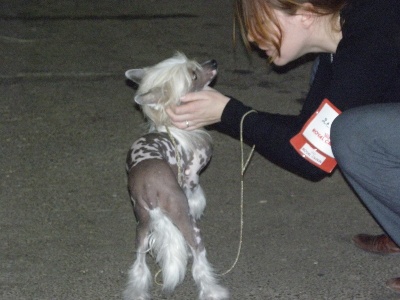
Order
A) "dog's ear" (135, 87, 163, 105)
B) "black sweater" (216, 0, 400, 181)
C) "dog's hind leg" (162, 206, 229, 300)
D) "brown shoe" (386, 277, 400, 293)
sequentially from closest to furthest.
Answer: "black sweater" (216, 0, 400, 181)
"dog's hind leg" (162, 206, 229, 300)
"dog's ear" (135, 87, 163, 105)
"brown shoe" (386, 277, 400, 293)

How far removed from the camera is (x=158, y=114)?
386 cm

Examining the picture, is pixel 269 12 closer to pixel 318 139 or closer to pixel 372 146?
pixel 318 139

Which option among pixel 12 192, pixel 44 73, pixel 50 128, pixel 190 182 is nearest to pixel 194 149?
pixel 190 182

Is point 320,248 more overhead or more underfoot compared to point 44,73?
more overhead

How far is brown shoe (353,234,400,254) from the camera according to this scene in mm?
4180

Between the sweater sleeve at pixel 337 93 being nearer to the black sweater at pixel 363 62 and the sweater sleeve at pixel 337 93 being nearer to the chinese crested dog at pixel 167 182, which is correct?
the black sweater at pixel 363 62

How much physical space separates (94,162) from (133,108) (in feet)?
2.81

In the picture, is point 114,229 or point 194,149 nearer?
point 194,149

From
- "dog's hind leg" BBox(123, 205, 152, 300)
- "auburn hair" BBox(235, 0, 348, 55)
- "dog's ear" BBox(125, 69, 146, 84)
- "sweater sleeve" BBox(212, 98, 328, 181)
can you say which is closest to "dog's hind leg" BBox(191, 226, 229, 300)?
"dog's hind leg" BBox(123, 205, 152, 300)

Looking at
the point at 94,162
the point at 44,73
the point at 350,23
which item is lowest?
the point at 44,73

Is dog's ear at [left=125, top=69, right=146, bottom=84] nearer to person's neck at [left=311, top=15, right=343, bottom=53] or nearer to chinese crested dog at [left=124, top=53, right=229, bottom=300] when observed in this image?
chinese crested dog at [left=124, top=53, right=229, bottom=300]

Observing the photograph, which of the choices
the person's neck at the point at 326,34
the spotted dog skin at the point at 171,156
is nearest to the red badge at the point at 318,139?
the person's neck at the point at 326,34

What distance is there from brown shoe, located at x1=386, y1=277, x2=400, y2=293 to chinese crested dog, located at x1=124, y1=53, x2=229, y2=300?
75 cm

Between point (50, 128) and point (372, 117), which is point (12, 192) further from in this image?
point (372, 117)
